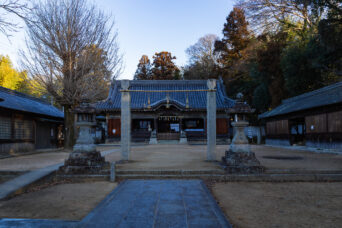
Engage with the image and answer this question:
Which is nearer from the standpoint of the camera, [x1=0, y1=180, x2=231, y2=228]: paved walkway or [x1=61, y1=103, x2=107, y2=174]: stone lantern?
[x1=0, y1=180, x2=231, y2=228]: paved walkway

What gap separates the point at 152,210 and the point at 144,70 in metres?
39.2

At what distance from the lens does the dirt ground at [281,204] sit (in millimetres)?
3504

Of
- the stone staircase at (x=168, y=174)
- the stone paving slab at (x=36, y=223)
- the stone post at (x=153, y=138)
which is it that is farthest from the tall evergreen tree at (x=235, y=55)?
the stone paving slab at (x=36, y=223)

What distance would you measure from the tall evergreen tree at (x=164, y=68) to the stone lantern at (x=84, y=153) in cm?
3297

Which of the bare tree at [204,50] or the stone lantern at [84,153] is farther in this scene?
the bare tree at [204,50]

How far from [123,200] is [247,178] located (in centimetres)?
374

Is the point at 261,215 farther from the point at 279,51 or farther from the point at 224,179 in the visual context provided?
the point at 279,51

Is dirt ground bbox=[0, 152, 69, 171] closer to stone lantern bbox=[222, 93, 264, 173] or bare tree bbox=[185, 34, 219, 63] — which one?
stone lantern bbox=[222, 93, 264, 173]

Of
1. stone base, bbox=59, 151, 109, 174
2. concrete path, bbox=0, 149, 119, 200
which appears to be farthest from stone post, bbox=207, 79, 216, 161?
concrete path, bbox=0, 149, 119, 200

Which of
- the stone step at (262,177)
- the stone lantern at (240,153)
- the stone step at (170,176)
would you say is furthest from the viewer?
the stone lantern at (240,153)

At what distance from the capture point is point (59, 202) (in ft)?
14.7

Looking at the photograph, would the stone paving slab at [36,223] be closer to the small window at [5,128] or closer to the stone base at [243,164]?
the stone base at [243,164]

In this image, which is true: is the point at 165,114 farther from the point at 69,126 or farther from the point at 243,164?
the point at 243,164

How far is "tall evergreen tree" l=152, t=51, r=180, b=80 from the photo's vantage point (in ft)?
130
